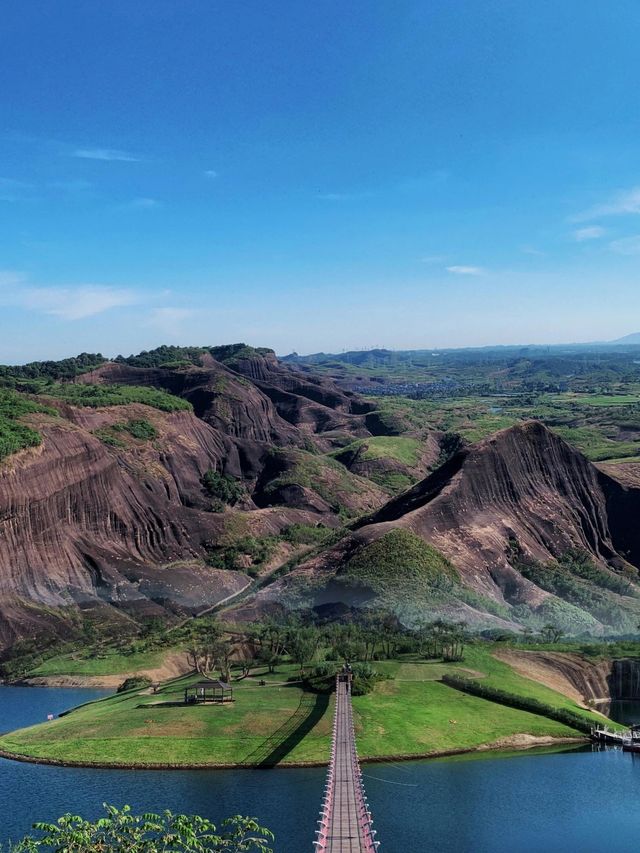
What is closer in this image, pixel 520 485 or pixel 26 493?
pixel 26 493

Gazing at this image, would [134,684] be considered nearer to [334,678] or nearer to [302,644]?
[302,644]

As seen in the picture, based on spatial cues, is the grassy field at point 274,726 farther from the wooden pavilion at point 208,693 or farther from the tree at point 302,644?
the tree at point 302,644

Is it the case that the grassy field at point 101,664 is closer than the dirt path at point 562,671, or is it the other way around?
the dirt path at point 562,671

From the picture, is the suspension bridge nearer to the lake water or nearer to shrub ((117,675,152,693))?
the lake water

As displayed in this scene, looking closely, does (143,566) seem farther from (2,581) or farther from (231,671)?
(231,671)

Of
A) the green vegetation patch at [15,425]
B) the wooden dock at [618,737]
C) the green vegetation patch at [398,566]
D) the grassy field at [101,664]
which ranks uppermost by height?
the green vegetation patch at [15,425]

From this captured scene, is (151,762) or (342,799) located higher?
(342,799)

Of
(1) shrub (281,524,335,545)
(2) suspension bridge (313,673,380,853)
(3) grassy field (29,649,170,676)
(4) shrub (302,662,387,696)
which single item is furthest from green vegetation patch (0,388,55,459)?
(2) suspension bridge (313,673,380,853)

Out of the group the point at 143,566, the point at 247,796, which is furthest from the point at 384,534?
the point at 247,796

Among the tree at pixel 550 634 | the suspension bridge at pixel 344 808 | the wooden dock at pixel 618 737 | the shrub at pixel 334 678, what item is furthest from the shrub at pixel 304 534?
the suspension bridge at pixel 344 808
